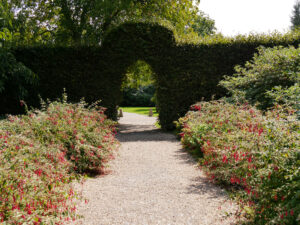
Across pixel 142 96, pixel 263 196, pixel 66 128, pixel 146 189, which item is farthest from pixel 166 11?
pixel 142 96

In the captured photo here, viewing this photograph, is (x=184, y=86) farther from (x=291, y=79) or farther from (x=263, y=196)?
(x=263, y=196)

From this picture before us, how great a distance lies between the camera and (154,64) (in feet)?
37.3

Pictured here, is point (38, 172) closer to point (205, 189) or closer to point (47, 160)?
point (47, 160)

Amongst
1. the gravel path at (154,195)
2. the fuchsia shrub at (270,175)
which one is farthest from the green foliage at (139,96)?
the fuchsia shrub at (270,175)

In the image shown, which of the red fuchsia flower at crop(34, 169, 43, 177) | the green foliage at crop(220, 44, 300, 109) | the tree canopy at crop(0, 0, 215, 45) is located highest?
Result: the tree canopy at crop(0, 0, 215, 45)

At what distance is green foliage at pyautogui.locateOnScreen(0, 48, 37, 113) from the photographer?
10.0 m

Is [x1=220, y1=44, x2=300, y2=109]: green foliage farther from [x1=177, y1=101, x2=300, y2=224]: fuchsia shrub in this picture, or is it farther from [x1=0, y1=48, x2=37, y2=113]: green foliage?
[x1=0, y1=48, x2=37, y2=113]: green foliage

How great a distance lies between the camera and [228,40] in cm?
1155

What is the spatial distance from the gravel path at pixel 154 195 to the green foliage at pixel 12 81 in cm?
565

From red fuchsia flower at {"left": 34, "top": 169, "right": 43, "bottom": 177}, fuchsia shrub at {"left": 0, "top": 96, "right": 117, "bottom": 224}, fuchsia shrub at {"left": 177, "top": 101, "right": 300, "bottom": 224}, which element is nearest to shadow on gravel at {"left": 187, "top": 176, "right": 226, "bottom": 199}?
fuchsia shrub at {"left": 177, "top": 101, "right": 300, "bottom": 224}

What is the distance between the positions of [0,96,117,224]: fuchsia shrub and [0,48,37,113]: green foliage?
15.6 feet

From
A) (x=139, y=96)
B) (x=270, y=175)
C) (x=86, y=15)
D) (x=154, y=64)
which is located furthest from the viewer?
(x=139, y=96)

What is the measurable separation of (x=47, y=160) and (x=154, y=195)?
166cm

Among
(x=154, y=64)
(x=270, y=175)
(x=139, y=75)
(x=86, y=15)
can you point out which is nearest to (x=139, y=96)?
(x=139, y=75)
